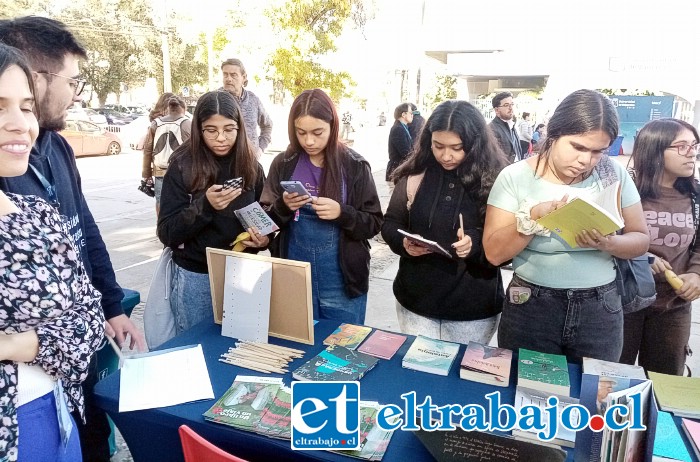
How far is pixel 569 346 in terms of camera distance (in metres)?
1.80

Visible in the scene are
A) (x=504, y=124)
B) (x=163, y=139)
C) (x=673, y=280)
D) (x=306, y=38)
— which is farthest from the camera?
(x=306, y=38)

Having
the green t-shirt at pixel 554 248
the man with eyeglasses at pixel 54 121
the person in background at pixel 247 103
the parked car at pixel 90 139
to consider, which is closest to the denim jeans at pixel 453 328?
the green t-shirt at pixel 554 248

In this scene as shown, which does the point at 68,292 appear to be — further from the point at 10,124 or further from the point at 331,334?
the point at 331,334

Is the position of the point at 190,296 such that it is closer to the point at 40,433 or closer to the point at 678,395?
the point at 40,433

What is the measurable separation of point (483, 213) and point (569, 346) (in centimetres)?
60

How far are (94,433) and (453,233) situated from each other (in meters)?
1.68

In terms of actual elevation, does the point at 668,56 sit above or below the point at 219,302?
above

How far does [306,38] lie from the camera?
29.1ft

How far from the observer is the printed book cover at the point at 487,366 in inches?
60.8

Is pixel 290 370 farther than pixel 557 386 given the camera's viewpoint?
Yes

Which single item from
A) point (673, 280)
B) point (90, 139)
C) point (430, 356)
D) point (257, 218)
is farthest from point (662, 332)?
point (90, 139)

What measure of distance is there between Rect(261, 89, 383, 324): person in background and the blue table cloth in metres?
0.57

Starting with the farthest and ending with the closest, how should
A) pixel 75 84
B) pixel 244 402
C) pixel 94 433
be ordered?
pixel 94 433, pixel 75 84, pixel 244 402

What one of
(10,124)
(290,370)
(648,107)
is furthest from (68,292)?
(648,107)
